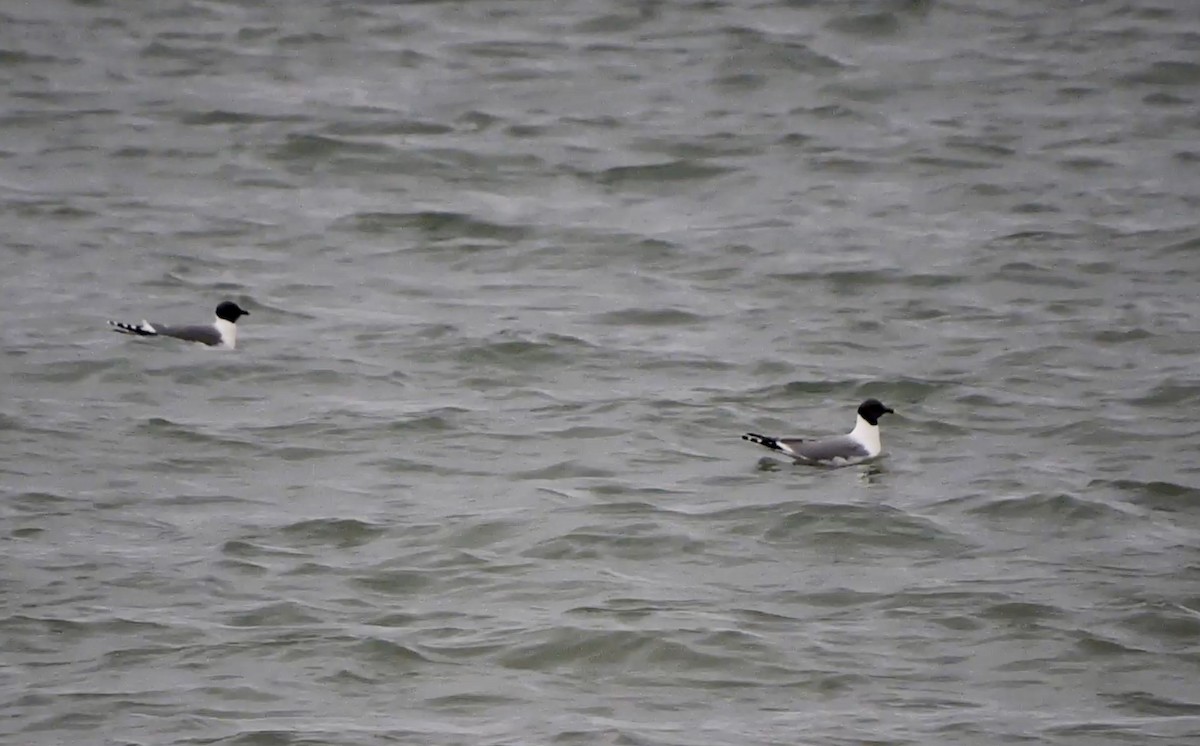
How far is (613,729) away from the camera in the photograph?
7.66m

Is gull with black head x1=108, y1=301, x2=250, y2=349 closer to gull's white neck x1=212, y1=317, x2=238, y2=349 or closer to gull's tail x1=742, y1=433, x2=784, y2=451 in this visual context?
gull's white neck x1=212, y1=317, x2=238, y2=349

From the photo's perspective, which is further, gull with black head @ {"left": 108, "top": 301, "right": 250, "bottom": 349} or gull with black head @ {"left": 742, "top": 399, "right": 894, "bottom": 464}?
gull with black head @ {"left": 108, "top": 301, "right": 250, "bottom": 349}

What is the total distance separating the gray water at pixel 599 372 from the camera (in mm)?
8258

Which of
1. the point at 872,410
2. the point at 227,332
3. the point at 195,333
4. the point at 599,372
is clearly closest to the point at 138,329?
the point at 195,333

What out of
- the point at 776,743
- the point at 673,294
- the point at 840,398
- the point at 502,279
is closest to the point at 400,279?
the point at 502,279

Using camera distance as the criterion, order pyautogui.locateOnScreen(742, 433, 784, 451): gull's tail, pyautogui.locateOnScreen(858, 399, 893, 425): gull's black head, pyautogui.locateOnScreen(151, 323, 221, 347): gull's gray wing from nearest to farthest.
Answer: pyautogui.locateOnScreen(742, 433, 784, 451): gull's tail, pyautogui.locateOnScreen(858, 399, 893, 425): gull's black head, pyautogui.locateOnScreen(151, 323, 221, 347): gull's gray wing

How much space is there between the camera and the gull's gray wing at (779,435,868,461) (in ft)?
37.0

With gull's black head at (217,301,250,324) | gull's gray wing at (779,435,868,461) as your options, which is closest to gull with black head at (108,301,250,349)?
gull's black head at (217,301,250,324)

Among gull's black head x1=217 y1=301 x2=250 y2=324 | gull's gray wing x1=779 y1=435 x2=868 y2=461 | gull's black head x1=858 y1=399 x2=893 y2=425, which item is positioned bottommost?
gull's gray wing x1=779 y1=435 x2=868 y2=461

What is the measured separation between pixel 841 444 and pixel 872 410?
0.33m

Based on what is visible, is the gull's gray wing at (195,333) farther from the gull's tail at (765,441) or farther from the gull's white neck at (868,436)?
the gull's white neck at (868,436)

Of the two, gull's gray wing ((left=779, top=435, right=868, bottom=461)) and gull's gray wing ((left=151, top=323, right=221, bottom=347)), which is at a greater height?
gull's gray wing ((left=151, top=323, right=221, bottom=347))

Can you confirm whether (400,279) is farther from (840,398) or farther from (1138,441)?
(1138,441)

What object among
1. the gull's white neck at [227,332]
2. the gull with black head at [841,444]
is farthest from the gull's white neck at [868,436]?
the gull's white neck at [227,332]
